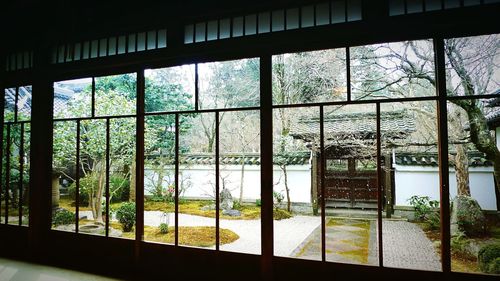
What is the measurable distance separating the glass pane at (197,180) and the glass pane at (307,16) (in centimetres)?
329

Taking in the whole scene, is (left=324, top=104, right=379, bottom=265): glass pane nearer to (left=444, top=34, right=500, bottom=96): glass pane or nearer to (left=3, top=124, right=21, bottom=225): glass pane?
(left=444, top=34, right=500, bottom=96): glass pane

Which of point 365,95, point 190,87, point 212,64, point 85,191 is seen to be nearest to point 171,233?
point 85,191

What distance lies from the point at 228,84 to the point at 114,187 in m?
3.99

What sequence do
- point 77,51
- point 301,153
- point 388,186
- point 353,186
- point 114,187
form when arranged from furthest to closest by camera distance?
point 301,153, point 388,186, point 353,186, point 114,187, point 77,51

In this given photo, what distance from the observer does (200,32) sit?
14.8ft

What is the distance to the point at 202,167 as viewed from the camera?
29.8 feet

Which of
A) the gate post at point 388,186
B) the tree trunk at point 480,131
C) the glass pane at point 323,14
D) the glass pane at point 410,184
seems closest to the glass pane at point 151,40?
the glass pane at point 323,14

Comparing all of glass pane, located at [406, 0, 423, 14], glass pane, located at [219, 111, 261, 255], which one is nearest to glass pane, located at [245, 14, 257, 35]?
glass pane, located at [406, 0, 423, 14]

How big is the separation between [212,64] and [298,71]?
2.38m

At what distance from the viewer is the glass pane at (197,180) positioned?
6.66 metres

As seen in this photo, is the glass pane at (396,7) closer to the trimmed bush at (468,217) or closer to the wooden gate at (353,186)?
the trimmed bush at (468,217)

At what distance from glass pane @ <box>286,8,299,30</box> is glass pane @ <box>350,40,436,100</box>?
0.81 m

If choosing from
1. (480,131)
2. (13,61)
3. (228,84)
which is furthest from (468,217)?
(13,61)

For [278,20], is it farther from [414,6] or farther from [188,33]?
[414,6]
